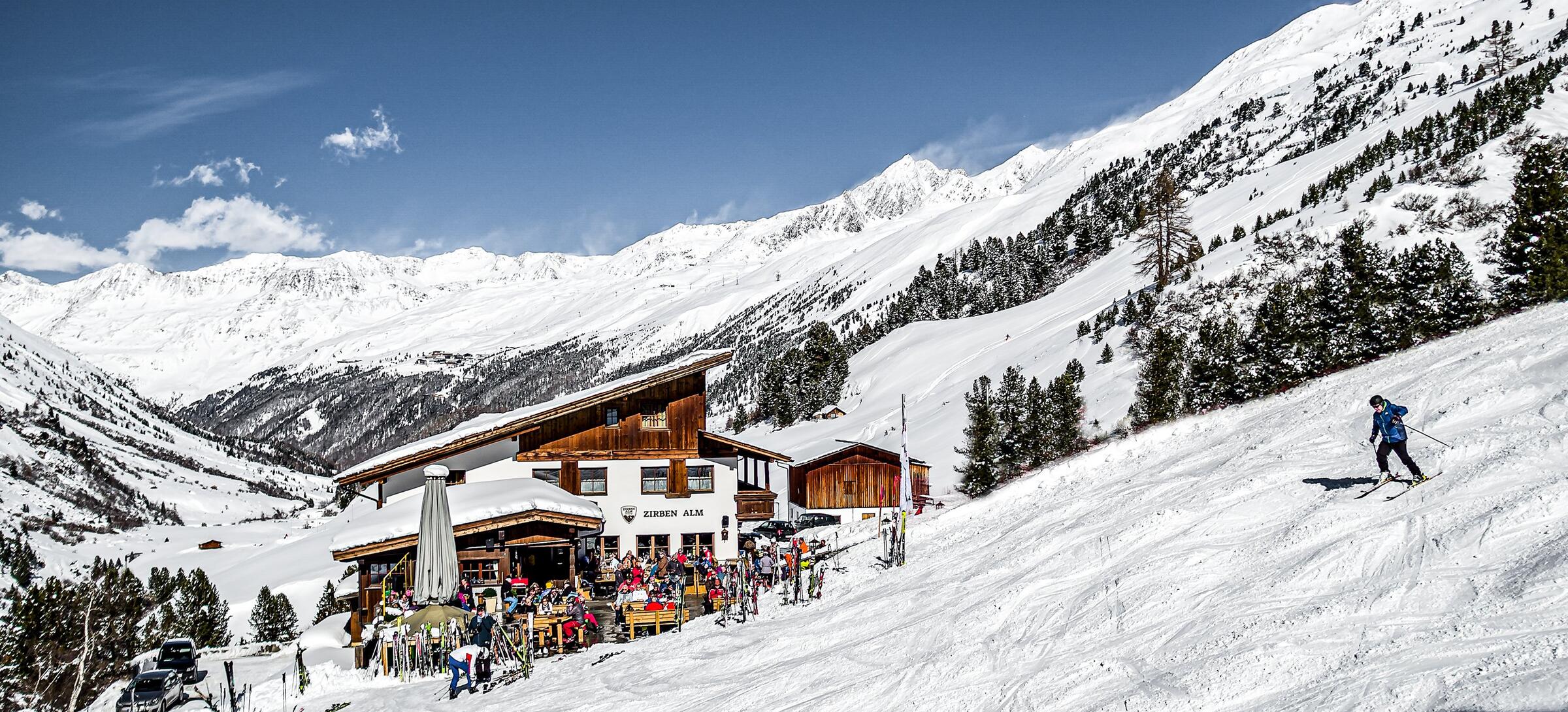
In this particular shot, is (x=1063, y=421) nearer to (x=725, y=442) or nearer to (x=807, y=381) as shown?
(x=725, y=442)

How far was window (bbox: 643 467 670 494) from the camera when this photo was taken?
108 feet

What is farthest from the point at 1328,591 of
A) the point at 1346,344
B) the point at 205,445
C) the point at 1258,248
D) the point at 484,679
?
the point at 205,445

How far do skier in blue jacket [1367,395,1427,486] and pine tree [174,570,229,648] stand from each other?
4329cm

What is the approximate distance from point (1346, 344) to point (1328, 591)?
30342 millimetres

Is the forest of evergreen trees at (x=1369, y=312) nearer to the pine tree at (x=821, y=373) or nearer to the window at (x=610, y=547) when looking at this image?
the window at (x=610, y=547)

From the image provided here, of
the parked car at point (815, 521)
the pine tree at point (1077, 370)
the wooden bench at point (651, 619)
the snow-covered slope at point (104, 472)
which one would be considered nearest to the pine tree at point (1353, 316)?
the pine tree at point (1077, 370)

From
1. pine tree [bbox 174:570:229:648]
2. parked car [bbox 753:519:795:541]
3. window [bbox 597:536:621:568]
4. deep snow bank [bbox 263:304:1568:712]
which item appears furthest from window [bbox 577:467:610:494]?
pine tree [bbox 174:570:229:648]

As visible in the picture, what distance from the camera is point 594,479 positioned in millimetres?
32562

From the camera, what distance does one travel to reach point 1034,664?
1265cm

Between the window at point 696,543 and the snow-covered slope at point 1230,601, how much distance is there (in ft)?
30.5

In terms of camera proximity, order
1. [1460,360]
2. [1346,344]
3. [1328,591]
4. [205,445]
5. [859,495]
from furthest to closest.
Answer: [205,445] → [859,495] → [1346,344] → [1460,360] → [1328,591]

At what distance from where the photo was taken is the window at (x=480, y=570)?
2703cm

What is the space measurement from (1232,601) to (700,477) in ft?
74.3

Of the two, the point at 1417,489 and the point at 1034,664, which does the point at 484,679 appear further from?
the point at 1417,489
